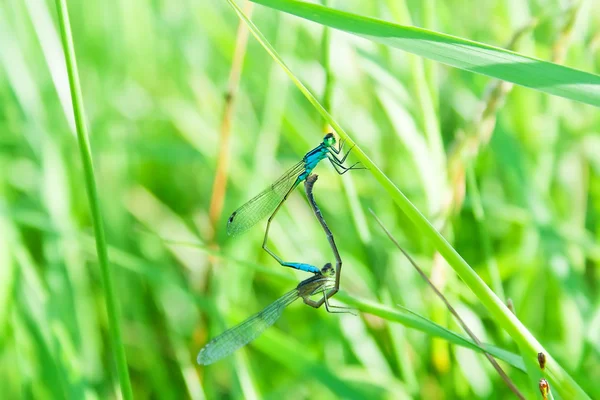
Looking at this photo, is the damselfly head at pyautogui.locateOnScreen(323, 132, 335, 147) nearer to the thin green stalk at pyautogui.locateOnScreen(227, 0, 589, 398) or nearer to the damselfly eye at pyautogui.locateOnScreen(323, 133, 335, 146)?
the damselfly eye at pyautogui.locateOnScreen(323, 133, 335, 146)

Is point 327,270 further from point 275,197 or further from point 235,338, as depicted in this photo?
point 275,197

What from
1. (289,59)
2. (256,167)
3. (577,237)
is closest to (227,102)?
(256,167)

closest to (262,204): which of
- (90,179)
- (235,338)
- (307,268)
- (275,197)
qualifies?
(275,197)

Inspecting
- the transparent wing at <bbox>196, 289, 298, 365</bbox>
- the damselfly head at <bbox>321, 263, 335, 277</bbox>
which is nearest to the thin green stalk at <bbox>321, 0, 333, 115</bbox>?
the damselfly head at <bbox>321, 263, 335, 277</bbox>

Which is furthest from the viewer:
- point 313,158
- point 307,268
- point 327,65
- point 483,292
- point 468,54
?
point 313,158

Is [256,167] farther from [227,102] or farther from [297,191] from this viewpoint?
[297,191]
